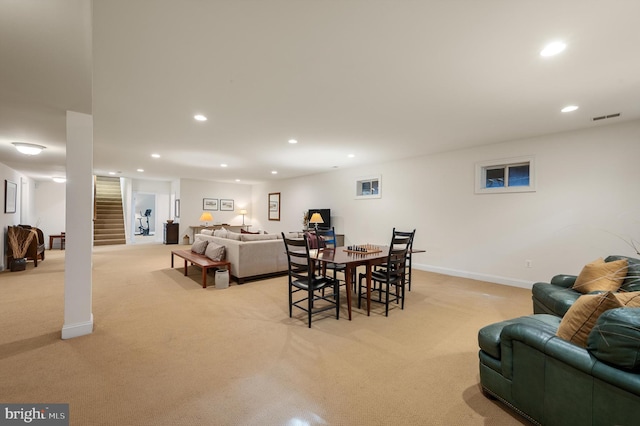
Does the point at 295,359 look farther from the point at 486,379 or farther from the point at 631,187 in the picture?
the point at 631,187

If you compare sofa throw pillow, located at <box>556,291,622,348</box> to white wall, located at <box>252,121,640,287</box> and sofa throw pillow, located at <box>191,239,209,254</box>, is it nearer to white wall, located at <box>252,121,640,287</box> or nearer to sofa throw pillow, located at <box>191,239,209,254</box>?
white wall, located at <box>252,121,640,287</box>

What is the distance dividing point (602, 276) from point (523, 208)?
8.03 feet

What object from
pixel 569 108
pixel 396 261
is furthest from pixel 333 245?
pixel 569 108

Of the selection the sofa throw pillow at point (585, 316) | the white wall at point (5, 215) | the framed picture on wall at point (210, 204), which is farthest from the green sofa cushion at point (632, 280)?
the framed picture on wall at point (210, 204)

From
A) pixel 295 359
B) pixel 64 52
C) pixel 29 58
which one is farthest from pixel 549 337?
pixel 29 58

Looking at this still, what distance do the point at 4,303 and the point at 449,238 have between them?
7171mm

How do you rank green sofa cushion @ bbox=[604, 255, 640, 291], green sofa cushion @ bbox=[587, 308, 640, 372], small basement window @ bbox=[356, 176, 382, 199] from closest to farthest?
green sofa cushion @ bbox=[587, 308, 640, 372] → green sofa cushion @ bbox=[604, 255, 640, 291] → small basement window @ bbox=[356, 176, 382, 199]

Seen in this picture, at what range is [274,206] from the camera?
10398 millimetres

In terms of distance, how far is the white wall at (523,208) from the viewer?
3.82m

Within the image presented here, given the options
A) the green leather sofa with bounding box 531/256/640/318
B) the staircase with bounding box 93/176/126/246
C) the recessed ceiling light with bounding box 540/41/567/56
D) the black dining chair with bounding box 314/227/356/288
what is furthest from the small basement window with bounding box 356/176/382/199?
the staircase with bounding box 93/176/126/246

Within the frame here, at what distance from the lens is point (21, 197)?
7.18 m

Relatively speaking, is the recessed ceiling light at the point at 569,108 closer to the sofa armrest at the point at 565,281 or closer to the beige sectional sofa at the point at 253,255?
the sofa armrest at the point at 565,281

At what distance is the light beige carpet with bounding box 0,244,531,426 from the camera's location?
171 centimetres

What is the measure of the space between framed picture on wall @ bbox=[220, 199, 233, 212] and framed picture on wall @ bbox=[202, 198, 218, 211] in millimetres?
246
